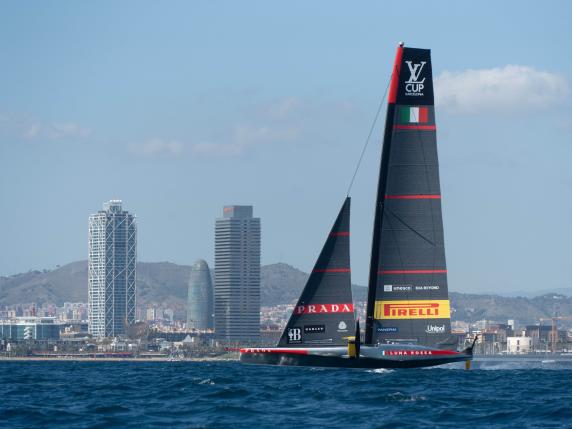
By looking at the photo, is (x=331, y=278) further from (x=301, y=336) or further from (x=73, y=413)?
(x=73, y=413)

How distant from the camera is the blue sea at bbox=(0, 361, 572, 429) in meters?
41.4

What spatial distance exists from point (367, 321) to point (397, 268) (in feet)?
10.3

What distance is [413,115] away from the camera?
65.8 metres

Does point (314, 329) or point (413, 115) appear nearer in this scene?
point (413, 115)

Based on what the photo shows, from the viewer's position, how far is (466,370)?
227 ft

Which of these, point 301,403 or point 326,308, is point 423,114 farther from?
point 301,403

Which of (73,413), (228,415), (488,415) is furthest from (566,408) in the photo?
(73,413)

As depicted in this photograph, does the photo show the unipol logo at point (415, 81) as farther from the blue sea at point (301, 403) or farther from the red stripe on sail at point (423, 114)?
the blue sea at point (301, 403)

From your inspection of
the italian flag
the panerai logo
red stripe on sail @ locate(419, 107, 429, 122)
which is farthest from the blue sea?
red stripe on sail @ locate(419, 107, 429, 122)

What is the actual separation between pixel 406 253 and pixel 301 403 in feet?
62.5

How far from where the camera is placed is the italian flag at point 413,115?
216 ft

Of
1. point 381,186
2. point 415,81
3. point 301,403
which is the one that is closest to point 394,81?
point 415,81

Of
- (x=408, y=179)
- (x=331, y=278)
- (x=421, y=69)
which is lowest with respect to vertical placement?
(x=331, y=278)

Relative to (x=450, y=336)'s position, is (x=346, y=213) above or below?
above
